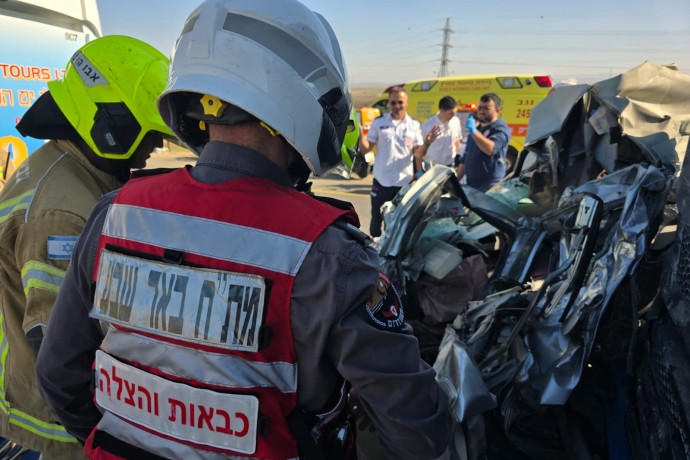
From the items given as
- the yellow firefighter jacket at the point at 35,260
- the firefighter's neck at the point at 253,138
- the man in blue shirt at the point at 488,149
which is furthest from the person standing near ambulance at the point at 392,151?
the firefighter's neck at the point at 253,138

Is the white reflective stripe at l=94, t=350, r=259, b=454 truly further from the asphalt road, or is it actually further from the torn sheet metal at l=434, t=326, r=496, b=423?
the asphalt road

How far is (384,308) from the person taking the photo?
105 centimetres

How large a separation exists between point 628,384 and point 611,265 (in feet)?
1.54

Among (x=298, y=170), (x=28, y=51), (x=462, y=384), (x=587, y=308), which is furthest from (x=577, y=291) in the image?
(x=28, y=51)

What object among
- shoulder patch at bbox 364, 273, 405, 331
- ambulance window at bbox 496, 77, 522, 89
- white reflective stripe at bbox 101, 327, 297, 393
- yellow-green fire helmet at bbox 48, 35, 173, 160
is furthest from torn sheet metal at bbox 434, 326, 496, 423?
ambulance window at bbox 496, 77, 522, 89

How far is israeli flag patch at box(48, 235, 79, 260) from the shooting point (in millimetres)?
1377

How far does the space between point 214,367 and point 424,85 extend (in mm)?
13367

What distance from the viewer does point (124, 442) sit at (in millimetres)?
1094

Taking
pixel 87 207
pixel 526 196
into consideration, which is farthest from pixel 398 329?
pixel 526 196

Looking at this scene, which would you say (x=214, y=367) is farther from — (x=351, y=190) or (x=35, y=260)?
(x=351, y=190)

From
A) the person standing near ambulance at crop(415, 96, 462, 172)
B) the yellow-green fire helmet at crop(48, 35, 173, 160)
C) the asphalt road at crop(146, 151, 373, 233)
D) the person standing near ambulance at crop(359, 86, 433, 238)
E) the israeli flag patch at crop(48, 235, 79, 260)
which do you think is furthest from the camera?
the asphalt road at crop(146, 151, 373, 233)

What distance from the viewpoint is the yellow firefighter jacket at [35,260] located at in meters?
1.38

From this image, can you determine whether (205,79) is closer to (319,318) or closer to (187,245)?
(187,245)

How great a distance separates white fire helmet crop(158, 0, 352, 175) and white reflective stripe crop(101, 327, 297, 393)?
49 centimetres
